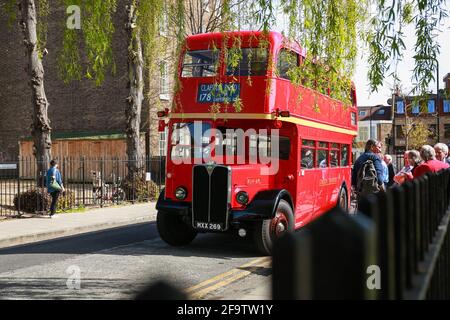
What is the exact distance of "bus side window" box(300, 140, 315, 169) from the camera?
33.8 feet

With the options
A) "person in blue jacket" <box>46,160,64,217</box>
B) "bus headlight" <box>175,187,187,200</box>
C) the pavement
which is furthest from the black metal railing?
"person in blue jacket" <box>46,160,64,217</box>

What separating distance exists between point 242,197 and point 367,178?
2402 millimetres

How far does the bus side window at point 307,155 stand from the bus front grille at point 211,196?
195 cm

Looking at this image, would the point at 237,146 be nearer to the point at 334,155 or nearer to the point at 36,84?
the point at 334,155

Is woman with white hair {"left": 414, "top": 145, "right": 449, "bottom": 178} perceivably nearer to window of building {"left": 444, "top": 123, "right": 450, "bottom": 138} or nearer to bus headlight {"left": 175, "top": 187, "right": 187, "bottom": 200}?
bus headlight {"left": 175, "top": 187, "right": 187, "bottom": 200}

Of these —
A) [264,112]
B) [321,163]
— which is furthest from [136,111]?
[264,112]

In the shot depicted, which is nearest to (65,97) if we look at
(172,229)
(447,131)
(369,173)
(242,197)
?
(172,229)

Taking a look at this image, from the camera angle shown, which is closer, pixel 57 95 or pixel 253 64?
pixel 253 64

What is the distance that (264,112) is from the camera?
9.29m

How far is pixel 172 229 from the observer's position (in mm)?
9984

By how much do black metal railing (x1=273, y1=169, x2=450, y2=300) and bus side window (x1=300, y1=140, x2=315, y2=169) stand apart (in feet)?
26.3

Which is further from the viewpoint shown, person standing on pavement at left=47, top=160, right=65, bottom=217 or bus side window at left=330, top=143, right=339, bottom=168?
person standing on pavement at left=47, top=160, right=65, bottom=217

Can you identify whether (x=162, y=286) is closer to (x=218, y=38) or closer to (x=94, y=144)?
(x=218, y=38)

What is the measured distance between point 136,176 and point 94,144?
1166 centimetres
